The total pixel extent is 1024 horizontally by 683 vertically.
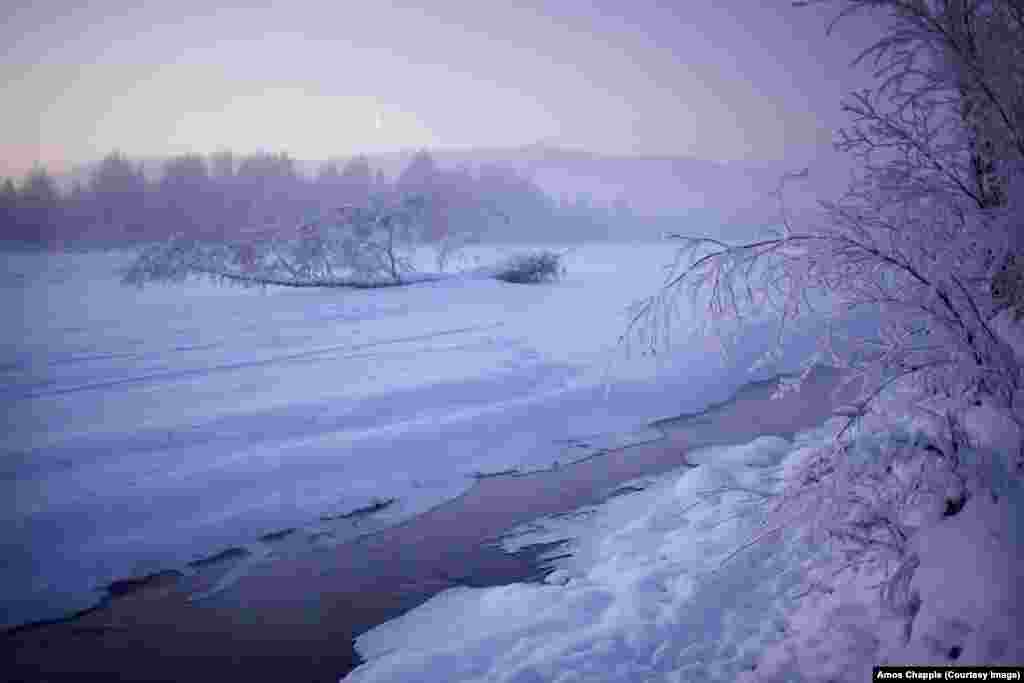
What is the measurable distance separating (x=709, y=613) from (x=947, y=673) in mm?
1623

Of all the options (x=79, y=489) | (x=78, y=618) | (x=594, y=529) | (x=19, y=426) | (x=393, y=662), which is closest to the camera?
(x=393, y=662)

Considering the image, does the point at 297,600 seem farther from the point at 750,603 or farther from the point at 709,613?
the point at 750,603

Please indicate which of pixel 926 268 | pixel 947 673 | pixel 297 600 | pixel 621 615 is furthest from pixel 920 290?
pixel 297 600

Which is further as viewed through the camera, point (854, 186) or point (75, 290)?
point (75, 290)

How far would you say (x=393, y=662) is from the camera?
3.86 meters

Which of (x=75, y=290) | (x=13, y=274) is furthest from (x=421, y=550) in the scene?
(x=13, y=274)

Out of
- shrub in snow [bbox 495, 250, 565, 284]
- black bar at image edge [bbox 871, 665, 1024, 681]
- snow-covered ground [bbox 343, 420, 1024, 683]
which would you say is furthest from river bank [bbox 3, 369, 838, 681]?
shrub in snow [bbox 495, 250, 565, 284]

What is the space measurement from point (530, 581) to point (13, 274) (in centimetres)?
2938

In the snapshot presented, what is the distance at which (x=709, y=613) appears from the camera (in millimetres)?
3969

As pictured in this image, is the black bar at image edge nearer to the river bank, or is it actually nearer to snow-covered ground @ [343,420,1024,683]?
snow-covered ground @ [343,420,1024,683]

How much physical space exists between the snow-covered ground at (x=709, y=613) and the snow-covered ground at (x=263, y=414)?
1.70 meters

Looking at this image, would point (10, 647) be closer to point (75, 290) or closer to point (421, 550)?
point (421, 550)

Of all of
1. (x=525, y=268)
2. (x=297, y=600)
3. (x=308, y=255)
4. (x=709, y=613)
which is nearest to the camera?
(x=709, y=613)

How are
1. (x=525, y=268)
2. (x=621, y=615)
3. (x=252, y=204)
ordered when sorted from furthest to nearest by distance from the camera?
1. (x=252, y=204)
2. (x=525, y=268)
3. (x=621, y=615)
